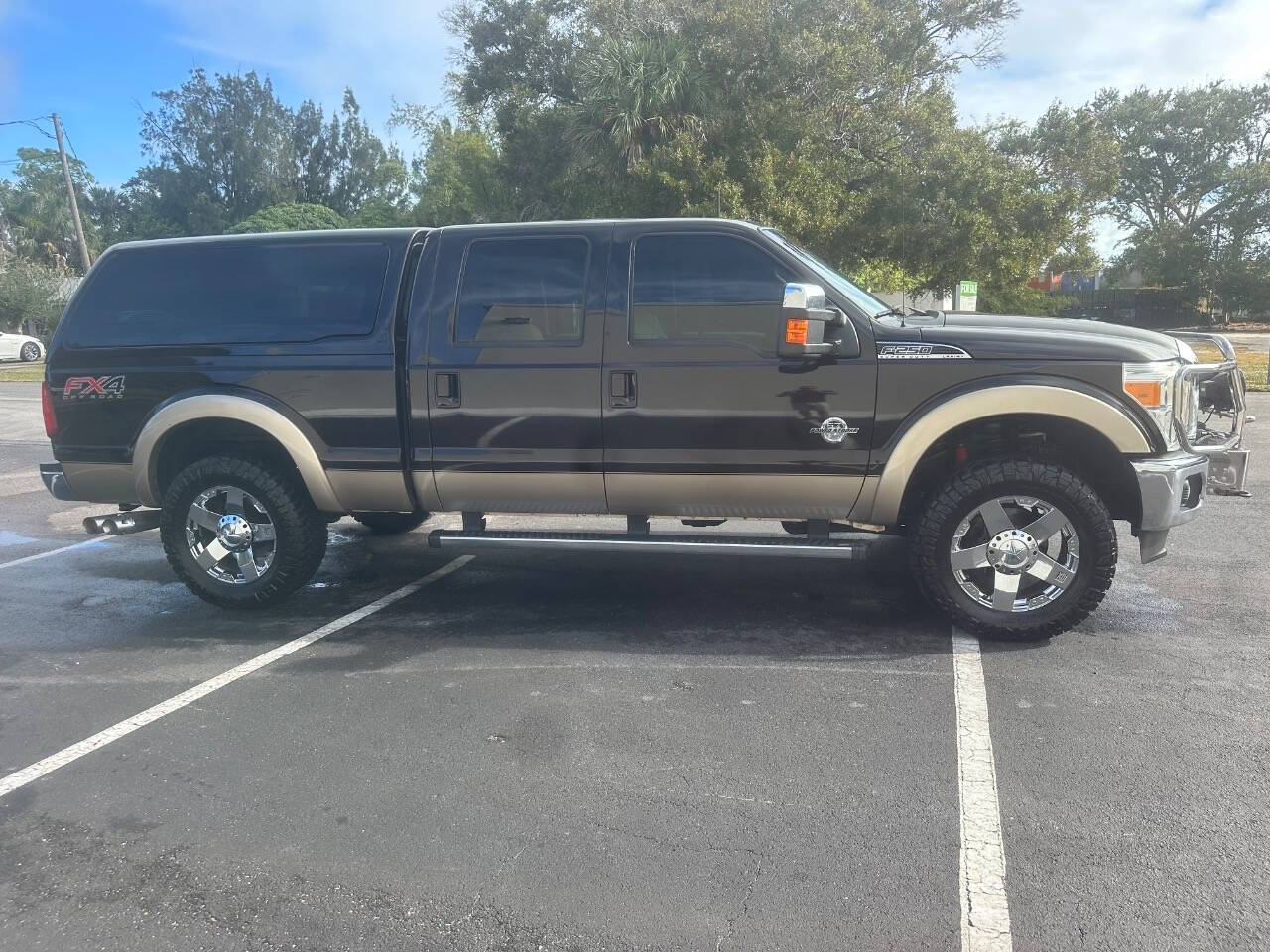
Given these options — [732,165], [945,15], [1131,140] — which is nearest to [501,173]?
[732,165]

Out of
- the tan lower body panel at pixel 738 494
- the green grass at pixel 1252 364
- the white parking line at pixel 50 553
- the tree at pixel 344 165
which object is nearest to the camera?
the tan lower body panel at pixel 738 494

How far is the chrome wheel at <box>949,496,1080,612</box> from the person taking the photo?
15.4 feet

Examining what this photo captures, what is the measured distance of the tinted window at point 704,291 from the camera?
4.84 meters

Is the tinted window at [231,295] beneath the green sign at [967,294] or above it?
beneath

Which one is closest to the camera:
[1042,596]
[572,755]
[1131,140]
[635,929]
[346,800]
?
[635,929]

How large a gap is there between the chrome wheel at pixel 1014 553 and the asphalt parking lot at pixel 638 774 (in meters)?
0.27

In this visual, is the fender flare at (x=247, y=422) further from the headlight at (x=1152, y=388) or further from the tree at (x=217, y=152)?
the tree at (x=217, y=152)

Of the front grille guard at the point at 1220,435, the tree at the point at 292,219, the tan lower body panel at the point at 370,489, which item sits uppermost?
the tree at the point at 292,219

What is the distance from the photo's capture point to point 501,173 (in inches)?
990

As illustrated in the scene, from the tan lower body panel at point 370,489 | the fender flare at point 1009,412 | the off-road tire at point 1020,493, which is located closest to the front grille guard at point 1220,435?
the fender flare at point 1009,412

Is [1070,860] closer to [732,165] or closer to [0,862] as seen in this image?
[0,862]

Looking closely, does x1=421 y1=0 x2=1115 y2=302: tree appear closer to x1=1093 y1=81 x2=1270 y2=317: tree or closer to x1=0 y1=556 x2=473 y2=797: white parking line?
x1=0 y1=556 x2=473 y2=797: white parking line

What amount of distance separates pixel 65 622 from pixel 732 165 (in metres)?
16.2

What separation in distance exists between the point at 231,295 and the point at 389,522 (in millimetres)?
2349
